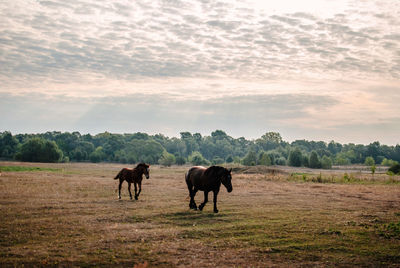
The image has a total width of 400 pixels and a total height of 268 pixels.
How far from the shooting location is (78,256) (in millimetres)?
9656

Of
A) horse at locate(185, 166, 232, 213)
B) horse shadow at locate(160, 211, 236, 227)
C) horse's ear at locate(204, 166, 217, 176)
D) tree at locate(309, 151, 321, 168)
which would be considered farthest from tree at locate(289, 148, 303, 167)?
horse shadow at locate(160, 211, 236, 227)

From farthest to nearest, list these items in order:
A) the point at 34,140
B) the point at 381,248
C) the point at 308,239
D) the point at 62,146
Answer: the point at 62,146
the point at 34,140
the point at 308,239
the point at 381,248

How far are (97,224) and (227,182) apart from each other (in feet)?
20.1

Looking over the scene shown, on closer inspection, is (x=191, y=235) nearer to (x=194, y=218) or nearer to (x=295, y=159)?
(x=194, y=218)

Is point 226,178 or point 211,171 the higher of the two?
point 211,171

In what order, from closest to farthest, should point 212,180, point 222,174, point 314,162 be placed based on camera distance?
point 222,174 < point 212,180 < point 314,162

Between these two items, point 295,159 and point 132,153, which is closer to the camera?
point 295,159

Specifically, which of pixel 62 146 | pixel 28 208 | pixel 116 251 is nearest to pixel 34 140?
pixel 62 146

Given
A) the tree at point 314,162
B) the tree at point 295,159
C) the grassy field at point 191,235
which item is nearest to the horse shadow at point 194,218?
the grassy field at point 191,235

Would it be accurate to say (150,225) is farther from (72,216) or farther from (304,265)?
(304,265)

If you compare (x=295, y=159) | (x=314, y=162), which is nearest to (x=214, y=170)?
(x=314, y=162)

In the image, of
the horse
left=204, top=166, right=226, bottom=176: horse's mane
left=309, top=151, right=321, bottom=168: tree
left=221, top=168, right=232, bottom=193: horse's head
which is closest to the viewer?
left=221, top=168, right=232, bottom=193: horse's head

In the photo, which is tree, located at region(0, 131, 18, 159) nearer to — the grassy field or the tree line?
the tree line

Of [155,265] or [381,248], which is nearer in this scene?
[155,265]
